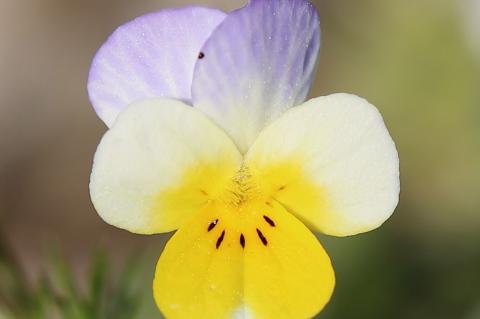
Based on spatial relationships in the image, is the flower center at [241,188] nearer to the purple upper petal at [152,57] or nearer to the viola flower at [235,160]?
the viola flower at [235,160]

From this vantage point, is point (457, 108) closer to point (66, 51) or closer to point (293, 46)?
point (66, 51)

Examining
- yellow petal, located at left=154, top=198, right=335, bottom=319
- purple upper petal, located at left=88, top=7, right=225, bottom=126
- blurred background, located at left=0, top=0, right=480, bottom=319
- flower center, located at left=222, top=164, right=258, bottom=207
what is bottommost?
blurred background, located at left=0, top=0, right=480, bottom=319

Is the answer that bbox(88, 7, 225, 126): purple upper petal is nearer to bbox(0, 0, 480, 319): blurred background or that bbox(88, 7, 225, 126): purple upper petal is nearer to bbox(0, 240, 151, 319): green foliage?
bbox(0, 240, 151, 319): green foliage

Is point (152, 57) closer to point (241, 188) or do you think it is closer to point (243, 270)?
point (241, 188)

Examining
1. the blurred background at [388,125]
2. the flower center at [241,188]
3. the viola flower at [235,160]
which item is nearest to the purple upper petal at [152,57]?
the viola flower at [235,160]

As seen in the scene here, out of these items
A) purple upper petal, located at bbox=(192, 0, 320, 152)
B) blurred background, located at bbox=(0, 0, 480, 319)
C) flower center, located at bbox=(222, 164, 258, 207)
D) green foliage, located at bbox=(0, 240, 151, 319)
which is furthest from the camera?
blurred background, located at bbox=(0, 0, 480, 319)

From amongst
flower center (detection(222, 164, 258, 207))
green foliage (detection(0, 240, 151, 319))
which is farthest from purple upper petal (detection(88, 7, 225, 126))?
green foliage (detection(0, 240, 151, 319))

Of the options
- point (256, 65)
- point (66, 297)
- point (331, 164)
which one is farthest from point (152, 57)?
point (66, 297)
